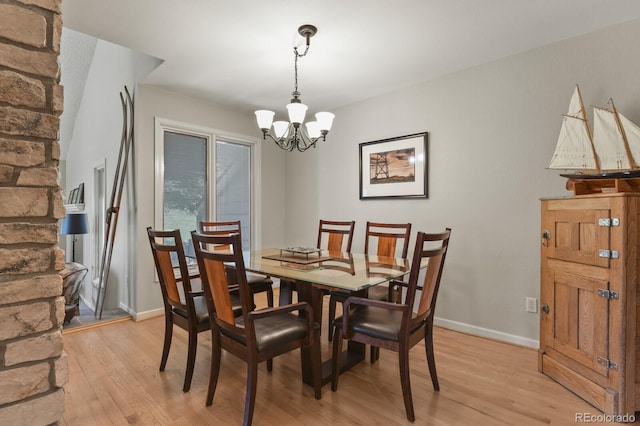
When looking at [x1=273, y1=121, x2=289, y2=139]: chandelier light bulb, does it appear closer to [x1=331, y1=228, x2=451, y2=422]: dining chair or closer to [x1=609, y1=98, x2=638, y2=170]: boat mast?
[x1=331, y1=228, x2=451, y2=422]: dining chair

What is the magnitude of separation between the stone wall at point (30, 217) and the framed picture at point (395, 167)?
2988 millimetres

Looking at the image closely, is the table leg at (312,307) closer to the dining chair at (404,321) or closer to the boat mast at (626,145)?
the dining chair at (404,321)

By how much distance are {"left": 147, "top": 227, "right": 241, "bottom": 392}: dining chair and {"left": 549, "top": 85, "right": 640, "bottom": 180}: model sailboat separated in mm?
2403

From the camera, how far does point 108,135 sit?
13.5 ft

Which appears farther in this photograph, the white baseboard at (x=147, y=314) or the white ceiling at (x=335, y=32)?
the white baseboard at (x=147, y=314)

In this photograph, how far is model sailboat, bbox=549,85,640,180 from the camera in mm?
2043

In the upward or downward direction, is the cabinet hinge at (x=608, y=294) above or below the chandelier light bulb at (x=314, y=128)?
below

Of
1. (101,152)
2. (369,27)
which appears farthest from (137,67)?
(369,27)

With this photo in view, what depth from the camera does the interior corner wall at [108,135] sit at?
3.59 m

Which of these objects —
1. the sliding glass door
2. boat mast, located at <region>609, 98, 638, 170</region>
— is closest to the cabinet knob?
boat mast, located at <region>609, 98, 638, 170</region>

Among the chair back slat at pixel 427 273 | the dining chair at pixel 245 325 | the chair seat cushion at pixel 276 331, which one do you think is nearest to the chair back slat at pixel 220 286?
the dining chair at pixel 245 325

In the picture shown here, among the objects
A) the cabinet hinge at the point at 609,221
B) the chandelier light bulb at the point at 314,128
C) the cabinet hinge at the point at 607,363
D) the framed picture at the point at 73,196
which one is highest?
the chandelier light bulb at the point at 314,128

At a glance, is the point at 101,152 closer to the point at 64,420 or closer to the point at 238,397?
the point at 64,420

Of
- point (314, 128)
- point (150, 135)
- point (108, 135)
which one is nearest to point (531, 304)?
point (314, 128)
